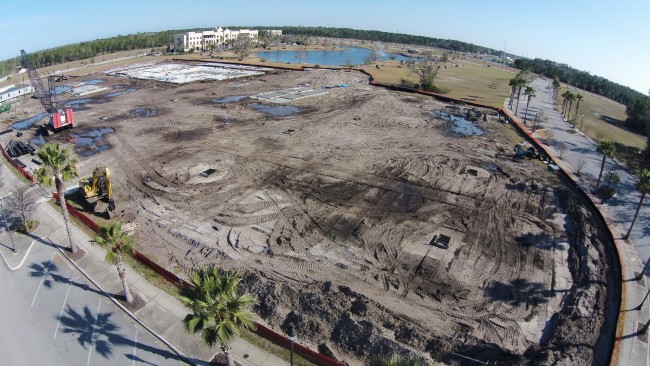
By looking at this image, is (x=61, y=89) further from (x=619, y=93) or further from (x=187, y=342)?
(x=619, y=93)

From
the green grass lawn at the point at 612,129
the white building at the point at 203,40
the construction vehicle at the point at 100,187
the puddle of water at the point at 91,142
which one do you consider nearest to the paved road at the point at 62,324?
the construction vehicle at the point at 100,187

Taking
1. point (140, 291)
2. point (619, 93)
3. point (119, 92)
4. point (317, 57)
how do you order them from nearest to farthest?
point (140, 291) → point (119, 92) → point (619, 93) → point (317, 57)

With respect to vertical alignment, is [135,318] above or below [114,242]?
below

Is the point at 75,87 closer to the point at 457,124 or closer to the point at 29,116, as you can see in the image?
the point at 29,116

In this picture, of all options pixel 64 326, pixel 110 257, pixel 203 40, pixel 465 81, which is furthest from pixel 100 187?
pixel 203 40

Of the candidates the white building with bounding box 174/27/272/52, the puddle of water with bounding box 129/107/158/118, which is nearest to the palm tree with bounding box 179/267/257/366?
the puddle of water with bounding box 129/107/158/118

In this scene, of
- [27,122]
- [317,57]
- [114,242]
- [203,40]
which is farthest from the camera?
[317,57]
